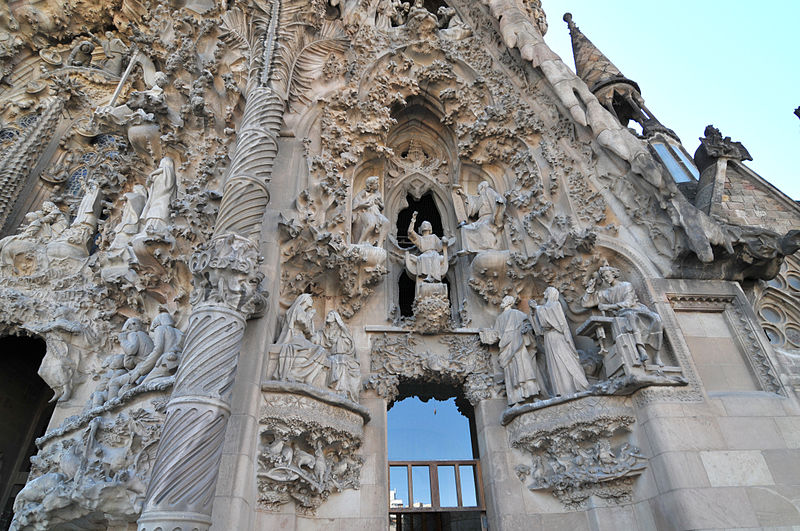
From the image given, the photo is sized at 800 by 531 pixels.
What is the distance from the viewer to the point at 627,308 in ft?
18.5

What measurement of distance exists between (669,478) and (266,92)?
675 cm

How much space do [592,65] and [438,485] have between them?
40.6 ft

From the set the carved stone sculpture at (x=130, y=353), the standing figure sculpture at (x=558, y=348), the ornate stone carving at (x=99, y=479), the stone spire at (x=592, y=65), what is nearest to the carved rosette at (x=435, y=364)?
the standing figure sculpture at (x=558, y=348)

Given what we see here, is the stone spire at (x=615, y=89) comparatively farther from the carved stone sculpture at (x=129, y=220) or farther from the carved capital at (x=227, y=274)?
the carved stone sculpture at (x=129, y=220)

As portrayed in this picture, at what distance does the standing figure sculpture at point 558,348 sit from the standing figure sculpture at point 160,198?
16.8 ft

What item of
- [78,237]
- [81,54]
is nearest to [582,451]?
[78,237]

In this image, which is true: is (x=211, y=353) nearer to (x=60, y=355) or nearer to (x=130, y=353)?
(x=130, y=353)

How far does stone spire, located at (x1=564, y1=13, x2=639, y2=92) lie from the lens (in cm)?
1271

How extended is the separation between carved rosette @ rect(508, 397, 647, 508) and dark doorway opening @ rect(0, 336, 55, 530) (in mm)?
8710

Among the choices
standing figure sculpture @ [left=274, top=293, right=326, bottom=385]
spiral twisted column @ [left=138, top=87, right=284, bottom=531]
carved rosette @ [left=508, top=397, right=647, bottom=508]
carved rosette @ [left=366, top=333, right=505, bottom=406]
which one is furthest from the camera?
carved rosette @ [left=366, top=333, right=505, bottom=406]

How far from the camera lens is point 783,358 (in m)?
5.63

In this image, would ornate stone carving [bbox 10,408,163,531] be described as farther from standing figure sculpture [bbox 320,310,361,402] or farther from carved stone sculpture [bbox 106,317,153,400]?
standing figure sculpture [bbox 320,310,361,402]

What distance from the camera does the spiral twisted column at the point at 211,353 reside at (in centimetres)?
359

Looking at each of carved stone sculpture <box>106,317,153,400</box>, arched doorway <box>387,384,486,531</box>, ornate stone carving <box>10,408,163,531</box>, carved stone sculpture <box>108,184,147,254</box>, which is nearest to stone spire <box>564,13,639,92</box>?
arched doorway <box>387,384,486,531</box>
